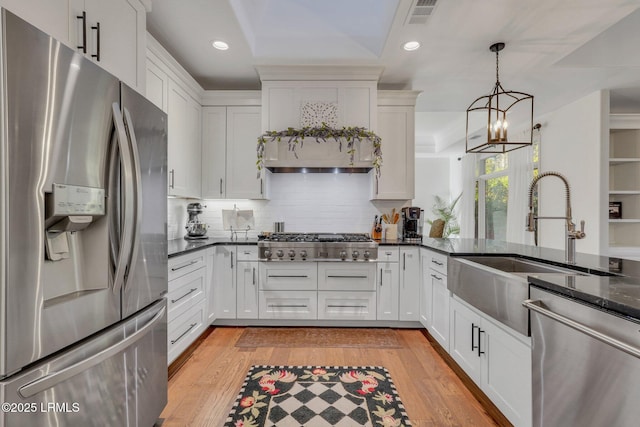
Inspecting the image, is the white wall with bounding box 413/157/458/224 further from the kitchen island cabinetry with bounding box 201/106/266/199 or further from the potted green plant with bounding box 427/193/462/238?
the kitchen island cabinetry with bounding box 201/106/266/199

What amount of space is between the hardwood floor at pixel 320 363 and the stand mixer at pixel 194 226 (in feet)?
3.36

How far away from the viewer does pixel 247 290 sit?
3.12 metres

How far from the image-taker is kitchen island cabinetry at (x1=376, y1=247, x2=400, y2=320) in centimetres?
311

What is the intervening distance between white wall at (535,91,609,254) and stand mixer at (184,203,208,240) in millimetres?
4686

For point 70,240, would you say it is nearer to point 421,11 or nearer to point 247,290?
point 247,290

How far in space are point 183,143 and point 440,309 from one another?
291 centimetres

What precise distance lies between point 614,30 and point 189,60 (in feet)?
12.8

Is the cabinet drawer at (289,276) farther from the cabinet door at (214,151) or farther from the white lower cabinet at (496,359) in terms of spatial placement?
the white lower cabinet at (496,359)

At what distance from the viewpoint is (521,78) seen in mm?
3486

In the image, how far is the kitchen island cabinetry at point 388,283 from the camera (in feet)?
10.2

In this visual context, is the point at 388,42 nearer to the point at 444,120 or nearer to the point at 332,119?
the point at 332,119

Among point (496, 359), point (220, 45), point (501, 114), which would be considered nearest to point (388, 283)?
point (496, 359)

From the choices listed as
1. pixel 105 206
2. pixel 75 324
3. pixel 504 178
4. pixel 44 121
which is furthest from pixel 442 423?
pixel 504 178

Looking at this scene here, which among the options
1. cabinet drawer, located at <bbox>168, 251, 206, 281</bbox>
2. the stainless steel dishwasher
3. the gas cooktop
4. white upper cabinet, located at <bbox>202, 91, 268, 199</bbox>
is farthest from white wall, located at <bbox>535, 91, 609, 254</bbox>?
cabinet drawer, located at <bbox>168, 251, 206, 281</bbox>
